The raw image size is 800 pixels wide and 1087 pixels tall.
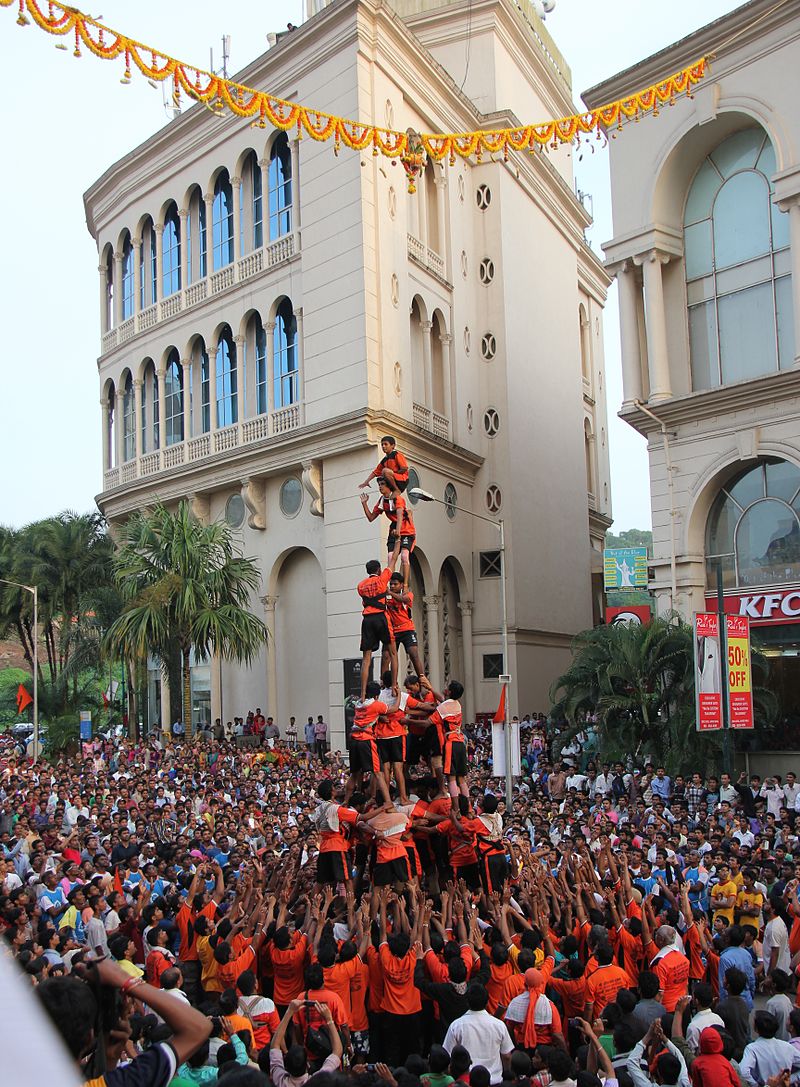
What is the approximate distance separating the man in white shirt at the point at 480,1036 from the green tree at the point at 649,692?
660 inches

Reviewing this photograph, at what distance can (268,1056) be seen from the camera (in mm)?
7609

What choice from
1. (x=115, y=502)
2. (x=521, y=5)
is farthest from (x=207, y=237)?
(x=521, y=5)

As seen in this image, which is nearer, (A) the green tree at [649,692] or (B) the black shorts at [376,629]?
(B) the black shorts at [376,629]

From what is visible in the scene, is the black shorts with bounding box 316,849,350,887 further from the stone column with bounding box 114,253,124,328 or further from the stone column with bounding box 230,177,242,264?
the stone column with bounding box 114,253,124,328

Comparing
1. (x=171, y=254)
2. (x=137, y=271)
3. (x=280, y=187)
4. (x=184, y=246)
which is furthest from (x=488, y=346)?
(x=137, y=271)

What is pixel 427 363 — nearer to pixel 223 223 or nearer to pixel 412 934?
pixel 223 223

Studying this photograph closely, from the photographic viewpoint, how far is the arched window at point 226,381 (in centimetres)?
3669

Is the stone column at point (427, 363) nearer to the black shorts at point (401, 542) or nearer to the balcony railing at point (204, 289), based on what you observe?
the balcony railing at point (204, 289)

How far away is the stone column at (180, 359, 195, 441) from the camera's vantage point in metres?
38.2

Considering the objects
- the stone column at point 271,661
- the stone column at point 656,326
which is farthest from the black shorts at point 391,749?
the stone column at point 271,661

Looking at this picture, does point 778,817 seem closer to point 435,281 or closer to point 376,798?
point 376,798

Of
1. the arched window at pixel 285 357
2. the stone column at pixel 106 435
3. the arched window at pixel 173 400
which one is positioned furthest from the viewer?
the stone column at pixel 106 435

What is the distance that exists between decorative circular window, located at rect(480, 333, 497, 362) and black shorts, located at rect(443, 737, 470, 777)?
2581 centimetres

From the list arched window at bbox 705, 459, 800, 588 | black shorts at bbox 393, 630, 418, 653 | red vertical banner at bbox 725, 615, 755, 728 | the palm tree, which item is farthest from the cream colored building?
black shorts at bbox 393, 630, 418, 653
